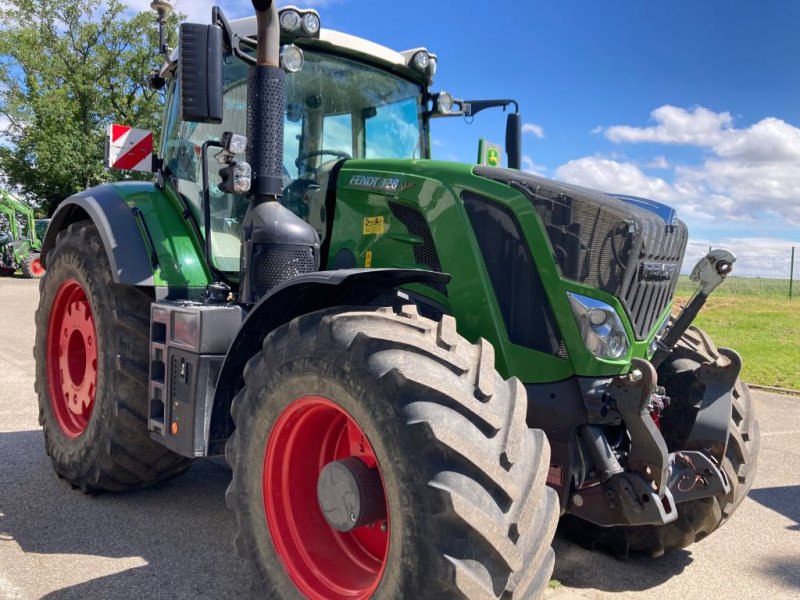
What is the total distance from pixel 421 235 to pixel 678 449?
160 cm

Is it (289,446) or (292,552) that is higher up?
(289,446)

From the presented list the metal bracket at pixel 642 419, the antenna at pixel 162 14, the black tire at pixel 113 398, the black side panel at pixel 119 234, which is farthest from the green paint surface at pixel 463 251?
the antenna at pixel 162 14

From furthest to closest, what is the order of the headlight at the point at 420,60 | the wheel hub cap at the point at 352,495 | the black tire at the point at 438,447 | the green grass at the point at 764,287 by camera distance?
the green grass at the point at 764,287, the headlight at the point at 420,60, the wheel hub cap at the point at 352,495, the black tire at the point at 438,447

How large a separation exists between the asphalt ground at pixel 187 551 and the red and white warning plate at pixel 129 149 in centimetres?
204

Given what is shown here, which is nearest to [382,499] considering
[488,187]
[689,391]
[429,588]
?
[429,588]

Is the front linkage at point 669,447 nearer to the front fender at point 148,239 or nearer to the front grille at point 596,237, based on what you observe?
the front grille at point 596,237

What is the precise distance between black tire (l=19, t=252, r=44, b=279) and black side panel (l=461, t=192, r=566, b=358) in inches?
1039

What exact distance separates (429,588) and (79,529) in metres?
2.42

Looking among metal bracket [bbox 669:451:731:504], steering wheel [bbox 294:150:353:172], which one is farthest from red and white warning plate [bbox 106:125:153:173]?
metal bracket [bbox 669:451:731:504]

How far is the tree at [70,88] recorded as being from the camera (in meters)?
29.8

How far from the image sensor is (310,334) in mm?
2473

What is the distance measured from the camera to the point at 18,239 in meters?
26.9

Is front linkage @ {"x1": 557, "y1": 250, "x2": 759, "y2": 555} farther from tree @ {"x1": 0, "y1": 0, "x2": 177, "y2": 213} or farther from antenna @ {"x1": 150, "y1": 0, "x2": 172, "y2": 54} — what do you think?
tree @ {"x1": 0, "y1": 0, "x2": 177, "y2": 213}

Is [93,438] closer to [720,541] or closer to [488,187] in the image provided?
[488,187]
